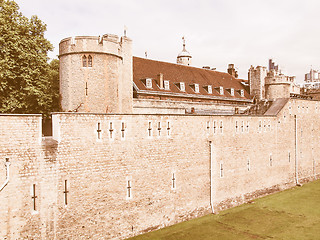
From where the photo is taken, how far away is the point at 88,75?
62.2 feet

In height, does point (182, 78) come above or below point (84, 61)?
above

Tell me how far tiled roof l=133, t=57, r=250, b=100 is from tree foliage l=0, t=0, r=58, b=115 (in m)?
8.31

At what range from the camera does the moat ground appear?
17.7 metres

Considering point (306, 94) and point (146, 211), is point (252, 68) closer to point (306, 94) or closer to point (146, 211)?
point (306, 94)

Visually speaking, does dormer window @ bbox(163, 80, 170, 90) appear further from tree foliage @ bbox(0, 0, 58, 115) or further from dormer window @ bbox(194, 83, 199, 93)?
tree foliage @ bbox(0, 0, 58, 115)

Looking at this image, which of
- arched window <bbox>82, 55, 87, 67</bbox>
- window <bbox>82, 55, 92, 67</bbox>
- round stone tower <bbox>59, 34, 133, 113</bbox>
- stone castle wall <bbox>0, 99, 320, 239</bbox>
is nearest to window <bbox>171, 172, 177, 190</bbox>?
stone castle wall <bbox>0, 99, 320, 239</bbox>

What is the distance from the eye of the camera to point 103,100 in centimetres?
1917

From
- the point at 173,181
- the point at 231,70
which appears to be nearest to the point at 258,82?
the point at 231,70

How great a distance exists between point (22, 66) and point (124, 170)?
11.3 metres

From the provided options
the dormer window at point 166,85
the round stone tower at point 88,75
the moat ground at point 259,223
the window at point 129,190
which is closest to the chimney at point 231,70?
the dormer window at point 166,85

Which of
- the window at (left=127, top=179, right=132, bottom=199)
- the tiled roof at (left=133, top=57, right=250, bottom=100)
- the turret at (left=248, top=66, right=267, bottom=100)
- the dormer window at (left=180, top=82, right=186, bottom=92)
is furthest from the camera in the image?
the turret at (left=248, top=66, right=267, bottom=100)

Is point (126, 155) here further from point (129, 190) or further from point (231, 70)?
point (231, 70)

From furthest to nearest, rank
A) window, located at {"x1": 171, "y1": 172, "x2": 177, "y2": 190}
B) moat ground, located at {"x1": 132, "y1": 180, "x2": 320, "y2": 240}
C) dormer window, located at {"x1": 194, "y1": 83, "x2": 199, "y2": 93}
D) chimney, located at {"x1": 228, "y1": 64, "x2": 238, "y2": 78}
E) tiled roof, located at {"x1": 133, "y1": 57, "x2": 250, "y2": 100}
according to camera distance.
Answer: chimney, located at {"x1": 228, "y1": 64, "x2": 238, "y2": 78}
dormer window, located at {"x1": 194, "y1": 83, "x2": 199, "y2": 93}
tiled roof, located at {"x1": 133, "y1": 57, "x2": 250, "y2": 100}
window, located at {"x1": 171, "y1": 172, "x2": 177, "y2": 190}
moat ground, located at {"x1": 132, "y1": 180, "x2": 320, "y2": 240}

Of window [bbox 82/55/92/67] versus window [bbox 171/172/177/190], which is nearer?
window [bbox 82/55/92/67]
